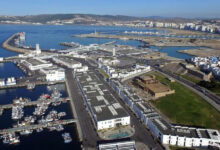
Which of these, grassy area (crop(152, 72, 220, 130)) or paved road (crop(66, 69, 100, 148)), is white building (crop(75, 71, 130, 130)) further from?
grassy area (crop(152, 72, 220, 130))

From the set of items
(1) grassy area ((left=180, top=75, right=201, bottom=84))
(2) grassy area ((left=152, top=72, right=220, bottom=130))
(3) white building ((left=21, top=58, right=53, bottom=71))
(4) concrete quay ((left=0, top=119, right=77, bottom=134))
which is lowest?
(4) concrete quay ((left=0, top=119, right=77, bottom=134))

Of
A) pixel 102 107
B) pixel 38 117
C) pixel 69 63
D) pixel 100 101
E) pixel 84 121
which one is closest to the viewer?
pixel 84 121

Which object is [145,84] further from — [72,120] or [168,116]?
[72,120]

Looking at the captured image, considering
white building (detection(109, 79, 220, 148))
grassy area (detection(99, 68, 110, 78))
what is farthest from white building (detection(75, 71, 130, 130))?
grassy area (detection(99, 68, 110, 78))

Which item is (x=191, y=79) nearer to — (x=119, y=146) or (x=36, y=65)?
(x=119, y=146)

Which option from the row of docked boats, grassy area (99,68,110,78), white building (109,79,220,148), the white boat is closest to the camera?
white building (109,79,220,148)

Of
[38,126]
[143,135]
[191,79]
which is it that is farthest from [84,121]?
[191,79]
